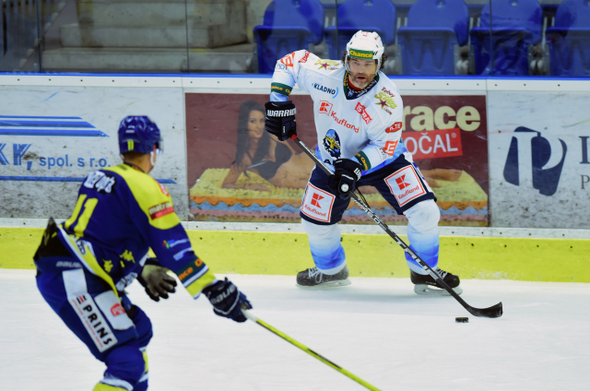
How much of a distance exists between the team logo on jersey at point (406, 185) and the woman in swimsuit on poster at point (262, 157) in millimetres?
900

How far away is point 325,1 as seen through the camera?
466 cm

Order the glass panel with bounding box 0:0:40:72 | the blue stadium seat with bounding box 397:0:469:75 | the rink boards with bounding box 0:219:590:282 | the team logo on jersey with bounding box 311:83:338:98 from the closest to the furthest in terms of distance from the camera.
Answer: the team logo on jersey with bounding box 311:83:338:98, the rink boards with bounding box 0:219:590:282, the blue stadium seat with bounding box 397:0:469:75, the glass panel with bounding box 0:0:40:72

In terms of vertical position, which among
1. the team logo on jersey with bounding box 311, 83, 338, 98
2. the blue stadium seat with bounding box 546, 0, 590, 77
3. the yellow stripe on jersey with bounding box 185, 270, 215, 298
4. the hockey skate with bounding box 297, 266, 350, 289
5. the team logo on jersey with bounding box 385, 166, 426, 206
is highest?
the blue stadium seat with bounding box 546, 0, 590, 77

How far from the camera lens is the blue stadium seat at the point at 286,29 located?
466 centimetres

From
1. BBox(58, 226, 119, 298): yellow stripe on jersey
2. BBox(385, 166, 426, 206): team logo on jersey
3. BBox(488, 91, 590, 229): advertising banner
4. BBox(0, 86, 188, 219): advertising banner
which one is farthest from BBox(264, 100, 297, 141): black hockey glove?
BBox(58, 226, 119, 298): yellow stripe on jersey

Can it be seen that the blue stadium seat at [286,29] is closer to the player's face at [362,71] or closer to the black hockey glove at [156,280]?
the player's face at [362,71]

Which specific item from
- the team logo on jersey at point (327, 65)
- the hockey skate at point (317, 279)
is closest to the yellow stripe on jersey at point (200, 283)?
the team logo on jersey at point (327, 65)

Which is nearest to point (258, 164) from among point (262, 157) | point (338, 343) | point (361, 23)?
point (262, 157)

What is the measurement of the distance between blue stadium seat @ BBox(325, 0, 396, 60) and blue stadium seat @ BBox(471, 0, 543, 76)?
0.54 meters

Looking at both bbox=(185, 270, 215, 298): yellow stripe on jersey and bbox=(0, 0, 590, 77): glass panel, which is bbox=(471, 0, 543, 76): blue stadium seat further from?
bbox=(185, 270, 215, 298): yellow stripe on jersey

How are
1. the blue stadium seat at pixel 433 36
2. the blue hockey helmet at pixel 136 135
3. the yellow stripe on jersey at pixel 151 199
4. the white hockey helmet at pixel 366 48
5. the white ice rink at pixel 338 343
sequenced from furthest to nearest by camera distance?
the blue stadium seat at pixel 433 36 < the white hockey helmet at pixel 366 48 < the white ice rink at pixel 338 343 < the blue hockey helmet at pixel 136 135 < the yellow stripe on jersey at pixel 151 199

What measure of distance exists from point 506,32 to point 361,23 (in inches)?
36.3

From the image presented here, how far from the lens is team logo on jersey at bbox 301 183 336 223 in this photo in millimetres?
3850

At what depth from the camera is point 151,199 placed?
6.01 ft
